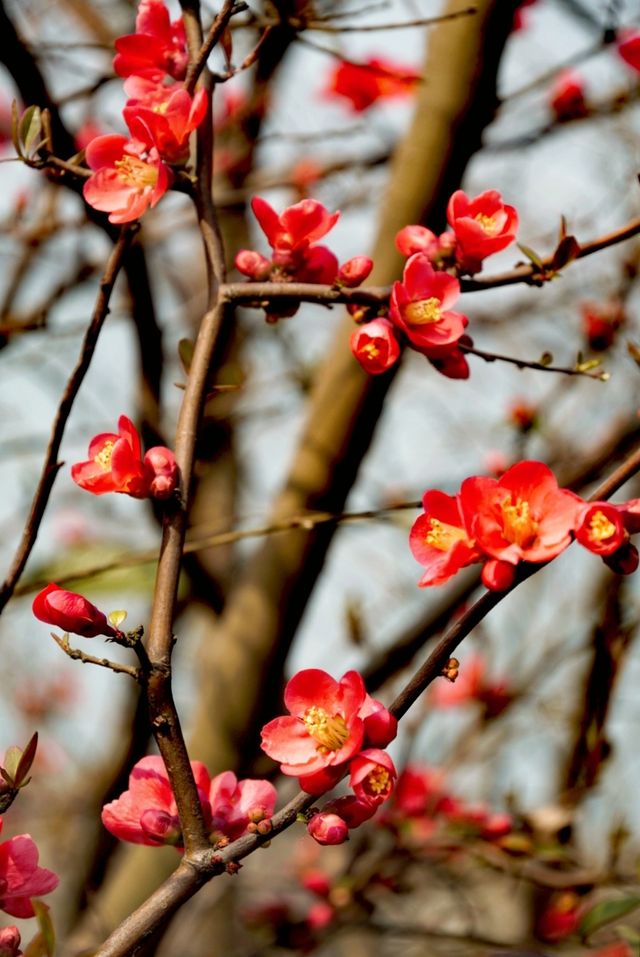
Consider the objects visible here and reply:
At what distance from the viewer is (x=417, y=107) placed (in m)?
1.51

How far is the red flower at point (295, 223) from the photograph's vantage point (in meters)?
0.77

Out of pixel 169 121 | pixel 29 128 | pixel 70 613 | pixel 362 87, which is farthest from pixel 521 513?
pixel 362 87

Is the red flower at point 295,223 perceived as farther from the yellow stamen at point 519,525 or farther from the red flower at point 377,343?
the yellow stamen at point 519,525

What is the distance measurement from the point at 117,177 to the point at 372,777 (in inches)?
20.8

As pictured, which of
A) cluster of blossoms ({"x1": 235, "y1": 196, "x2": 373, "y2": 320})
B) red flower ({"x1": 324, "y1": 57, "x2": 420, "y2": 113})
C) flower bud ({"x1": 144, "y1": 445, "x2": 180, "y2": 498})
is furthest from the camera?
red flower ({"x1": 324, "y1": 57, "x2": 420, "y2": 113})

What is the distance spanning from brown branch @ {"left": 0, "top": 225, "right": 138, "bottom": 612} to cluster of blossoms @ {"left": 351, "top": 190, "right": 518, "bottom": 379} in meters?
0.20

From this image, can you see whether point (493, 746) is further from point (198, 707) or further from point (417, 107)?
point (417, 107)

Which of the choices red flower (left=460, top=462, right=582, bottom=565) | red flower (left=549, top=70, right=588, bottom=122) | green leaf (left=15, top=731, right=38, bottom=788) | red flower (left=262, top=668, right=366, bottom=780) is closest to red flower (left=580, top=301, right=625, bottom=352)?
red flower (left=549, top=70, right=588, bottom=122)

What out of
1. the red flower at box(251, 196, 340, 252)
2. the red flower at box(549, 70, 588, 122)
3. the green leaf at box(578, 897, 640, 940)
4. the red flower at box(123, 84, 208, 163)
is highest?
the red flower at box(123, 84, 208, 163)

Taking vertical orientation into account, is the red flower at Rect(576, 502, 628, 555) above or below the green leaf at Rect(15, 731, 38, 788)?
above

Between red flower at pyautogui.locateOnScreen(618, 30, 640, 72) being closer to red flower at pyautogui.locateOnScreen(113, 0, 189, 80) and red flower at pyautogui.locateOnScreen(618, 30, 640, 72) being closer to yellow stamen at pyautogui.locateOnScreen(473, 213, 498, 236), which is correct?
yellow stamen at pyautogui.locateOnScreen(473, 213, 498, 236)

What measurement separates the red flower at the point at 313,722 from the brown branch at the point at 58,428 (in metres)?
0.24

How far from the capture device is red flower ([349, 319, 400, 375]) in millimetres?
733

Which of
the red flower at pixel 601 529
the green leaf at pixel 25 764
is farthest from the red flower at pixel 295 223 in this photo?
the green leaf at pixel 25 764
